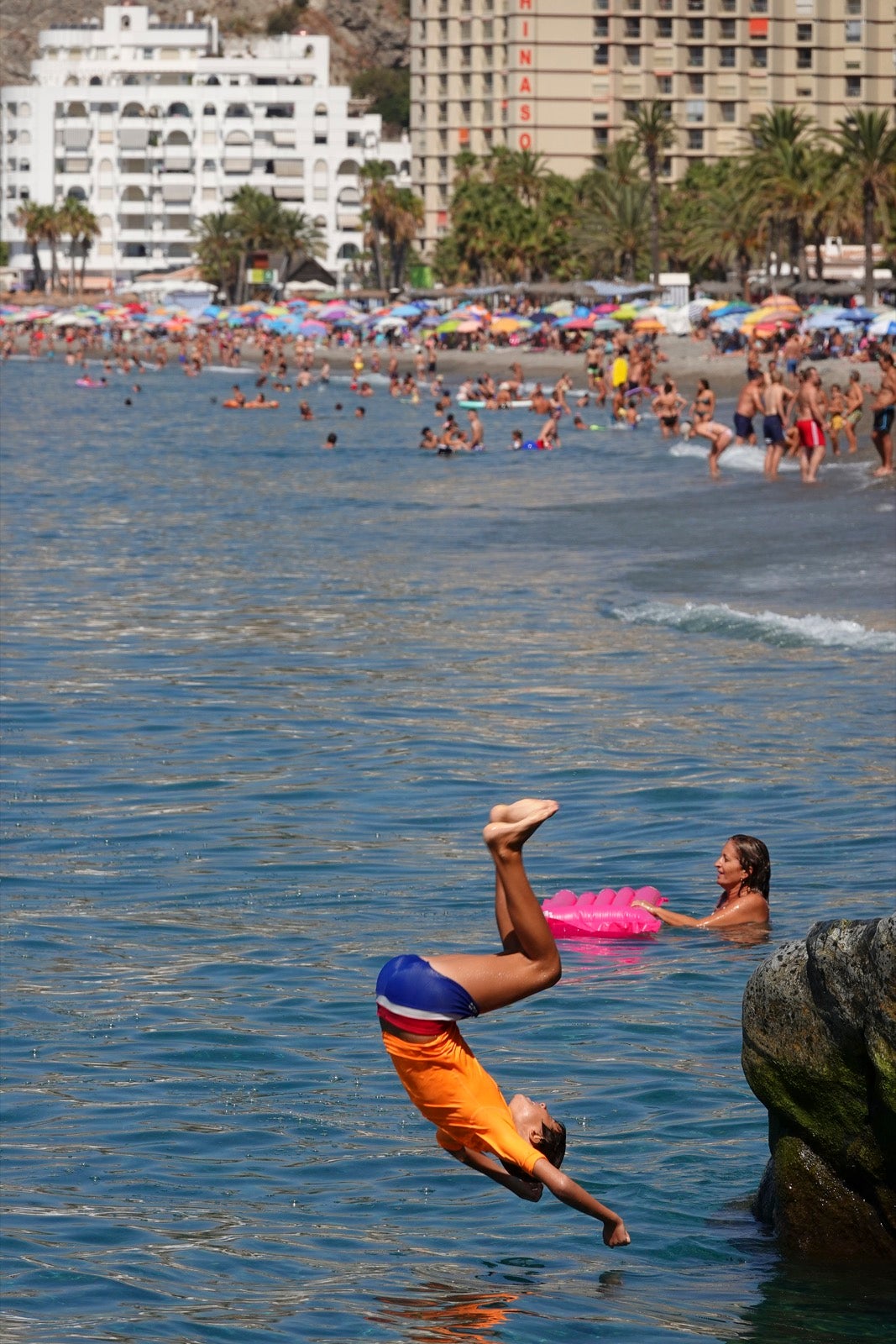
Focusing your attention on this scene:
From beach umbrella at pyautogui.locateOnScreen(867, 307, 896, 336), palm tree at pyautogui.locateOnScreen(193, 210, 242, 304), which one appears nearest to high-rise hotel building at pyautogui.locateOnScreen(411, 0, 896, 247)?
palm tree at pyautogui.locateOnScreen(193, 210, 242, 304)

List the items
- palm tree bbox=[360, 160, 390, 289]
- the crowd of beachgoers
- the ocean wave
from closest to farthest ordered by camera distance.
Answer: the ocean wave → the crowd of beachgoers → palm tree bbox=[360, 160, 390, 289]

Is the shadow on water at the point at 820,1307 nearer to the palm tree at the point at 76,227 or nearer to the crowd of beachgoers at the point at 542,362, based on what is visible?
the crowd of beachgoers at the point at 542,362

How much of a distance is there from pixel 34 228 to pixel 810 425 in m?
111

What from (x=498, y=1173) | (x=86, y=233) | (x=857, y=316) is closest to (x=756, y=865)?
(x=498, y=1173)

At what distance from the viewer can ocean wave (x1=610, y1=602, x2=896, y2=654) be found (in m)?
16.9

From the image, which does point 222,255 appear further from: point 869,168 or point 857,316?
point 857,316

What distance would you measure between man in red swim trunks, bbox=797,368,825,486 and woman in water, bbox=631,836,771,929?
66.6 feet

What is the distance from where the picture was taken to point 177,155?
144125mm

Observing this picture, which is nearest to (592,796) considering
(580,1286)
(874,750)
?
(874,750)

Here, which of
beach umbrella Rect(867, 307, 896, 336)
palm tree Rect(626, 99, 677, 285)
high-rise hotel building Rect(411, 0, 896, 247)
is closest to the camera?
beach umbrella Rect(867, 307, 896, 336)

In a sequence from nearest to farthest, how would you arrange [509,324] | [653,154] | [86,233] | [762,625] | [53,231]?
[762,625] → [509,324] → [653,154] → [53,231] → [86,233]

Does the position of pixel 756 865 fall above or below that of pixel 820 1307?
above

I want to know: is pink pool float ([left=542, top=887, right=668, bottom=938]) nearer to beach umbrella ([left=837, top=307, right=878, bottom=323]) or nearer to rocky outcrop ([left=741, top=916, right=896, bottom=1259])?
rocky outcrop ([left=741, top=916, right=896, bottom=1259])

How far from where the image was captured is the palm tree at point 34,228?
13350 centimetres
